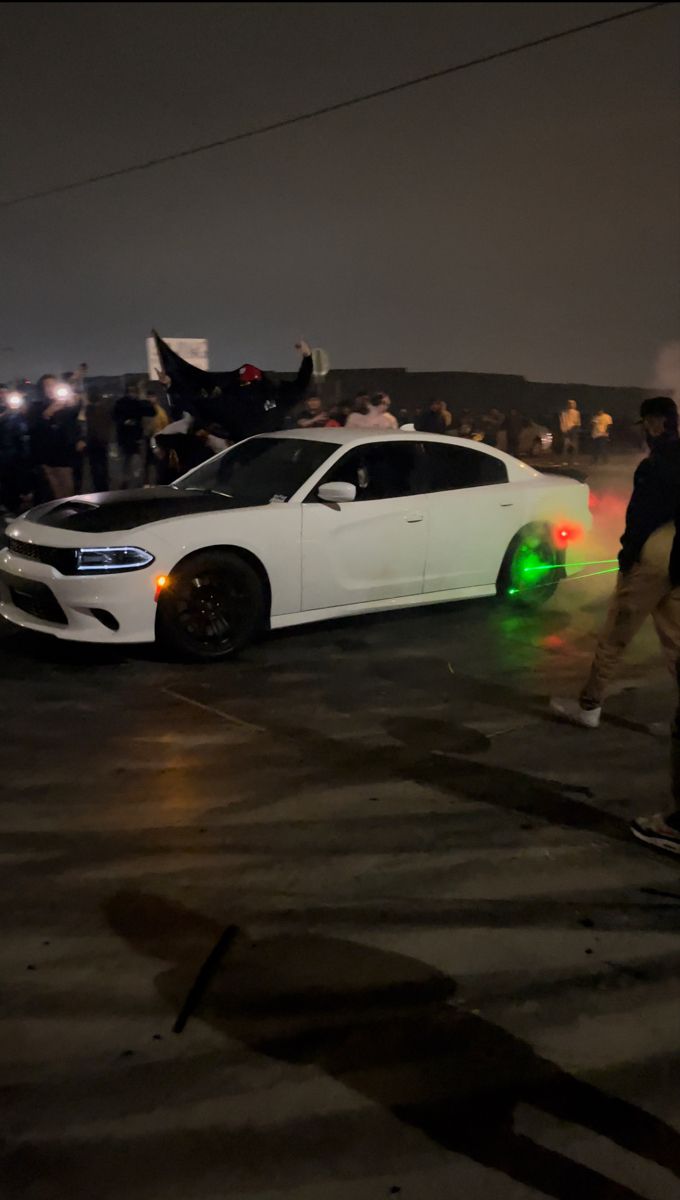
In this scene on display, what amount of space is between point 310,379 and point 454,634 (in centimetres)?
495

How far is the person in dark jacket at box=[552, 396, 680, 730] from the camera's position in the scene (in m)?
4.16

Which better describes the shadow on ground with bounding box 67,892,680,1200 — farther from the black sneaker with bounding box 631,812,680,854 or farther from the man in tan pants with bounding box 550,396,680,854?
the man in tan pants with bounding box 550,396,680,854

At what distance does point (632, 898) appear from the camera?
342 centimetres

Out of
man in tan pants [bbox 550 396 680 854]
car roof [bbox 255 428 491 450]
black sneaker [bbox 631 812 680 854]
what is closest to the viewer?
black sneaker [bbox 631 812 680 854]

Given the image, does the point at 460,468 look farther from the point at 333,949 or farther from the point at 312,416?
the point at 312,416

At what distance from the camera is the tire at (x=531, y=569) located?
7.44 meters

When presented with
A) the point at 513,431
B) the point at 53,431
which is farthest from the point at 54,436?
the point at 513,431

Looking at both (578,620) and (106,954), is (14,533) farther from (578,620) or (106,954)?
(578,620)

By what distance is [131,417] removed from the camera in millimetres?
11867

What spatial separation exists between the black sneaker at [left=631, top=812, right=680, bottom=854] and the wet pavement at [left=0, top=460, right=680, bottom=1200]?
0.17 ft

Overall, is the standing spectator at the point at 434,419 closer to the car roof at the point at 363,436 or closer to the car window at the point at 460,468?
the car window at the point at 460,468

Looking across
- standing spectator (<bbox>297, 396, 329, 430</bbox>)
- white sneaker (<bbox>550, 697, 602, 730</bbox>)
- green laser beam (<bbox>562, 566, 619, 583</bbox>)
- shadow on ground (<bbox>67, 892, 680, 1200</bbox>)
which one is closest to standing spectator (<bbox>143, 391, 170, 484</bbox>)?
standing spectator (<bbox>297, 396, 329, 430</bbox>)

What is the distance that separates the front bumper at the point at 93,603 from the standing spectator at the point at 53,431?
16.5ft

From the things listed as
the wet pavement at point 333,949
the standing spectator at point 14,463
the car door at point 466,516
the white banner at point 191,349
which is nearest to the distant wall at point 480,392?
the white banner at point 191,349
